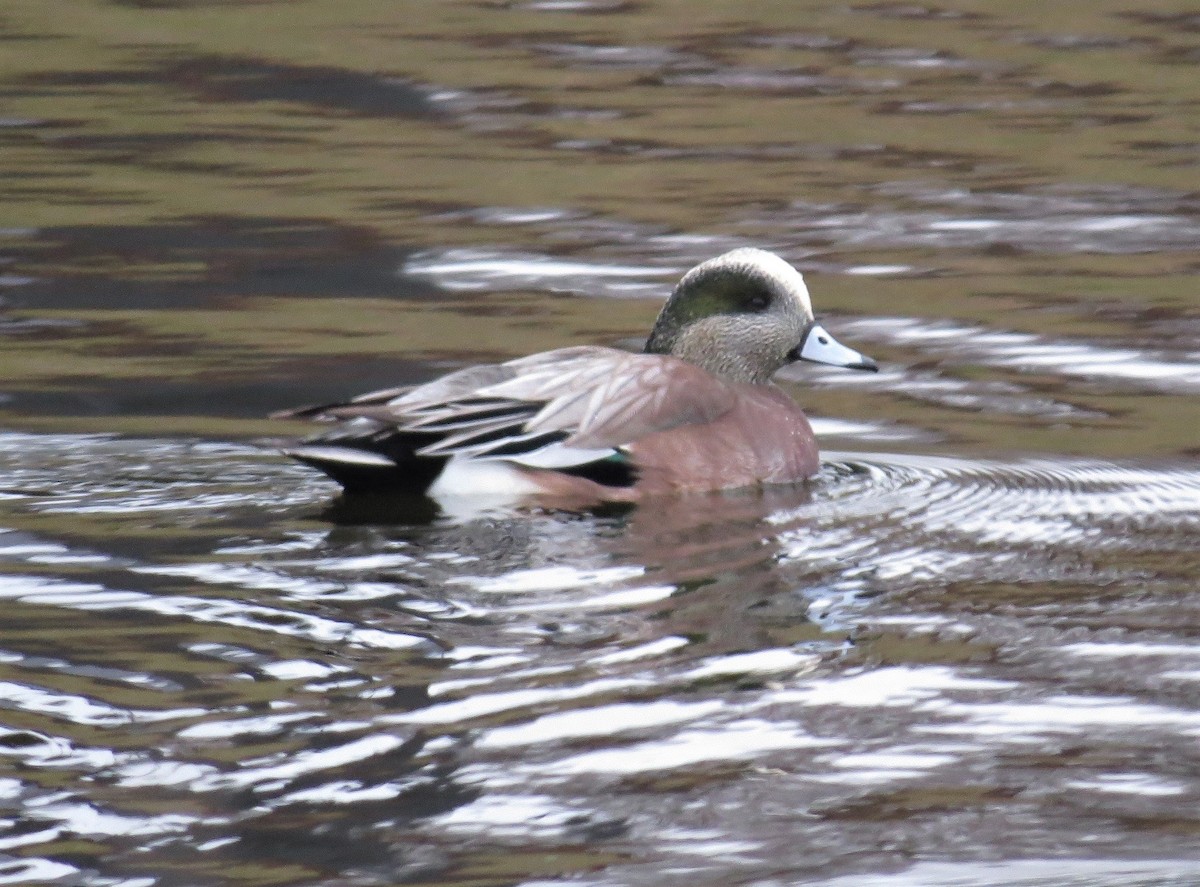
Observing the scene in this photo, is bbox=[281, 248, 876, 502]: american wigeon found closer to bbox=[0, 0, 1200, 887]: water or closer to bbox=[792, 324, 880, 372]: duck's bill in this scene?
bbox=[792, 324, 880, 372]: duck's bill

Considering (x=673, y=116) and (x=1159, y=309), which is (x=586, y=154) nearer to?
(x=673, y=116)

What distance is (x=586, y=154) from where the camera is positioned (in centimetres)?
1273

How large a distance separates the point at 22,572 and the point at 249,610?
682 millimetres

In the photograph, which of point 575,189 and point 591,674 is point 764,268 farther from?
point 575,189

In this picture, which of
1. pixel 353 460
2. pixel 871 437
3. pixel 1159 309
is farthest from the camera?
pixel 1159 309

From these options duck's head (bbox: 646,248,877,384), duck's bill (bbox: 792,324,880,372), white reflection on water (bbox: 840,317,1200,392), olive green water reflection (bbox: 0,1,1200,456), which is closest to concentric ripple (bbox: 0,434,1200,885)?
duck's bill (bbox: 792,324,880,372)

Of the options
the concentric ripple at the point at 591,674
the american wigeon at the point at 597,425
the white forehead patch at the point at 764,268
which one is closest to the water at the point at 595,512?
the concentric ripple at the point at 591,674

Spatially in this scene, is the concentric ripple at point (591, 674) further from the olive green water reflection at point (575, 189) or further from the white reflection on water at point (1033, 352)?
the white reflection on water at point (1033, 352)

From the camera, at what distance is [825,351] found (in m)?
7.73

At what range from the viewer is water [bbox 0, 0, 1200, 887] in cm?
436

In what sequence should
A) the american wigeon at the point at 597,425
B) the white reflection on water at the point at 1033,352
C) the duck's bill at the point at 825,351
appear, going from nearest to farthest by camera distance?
1. the american wigeon at the point at 597,425
2. the duck's bill at the point at 825,351
3. the white reflection on water at the point at 1033,352

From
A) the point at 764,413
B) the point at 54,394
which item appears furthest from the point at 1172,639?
the point at 54,394

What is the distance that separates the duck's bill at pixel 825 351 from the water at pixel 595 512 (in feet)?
0.99

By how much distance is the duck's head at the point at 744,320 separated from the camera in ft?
25.3
